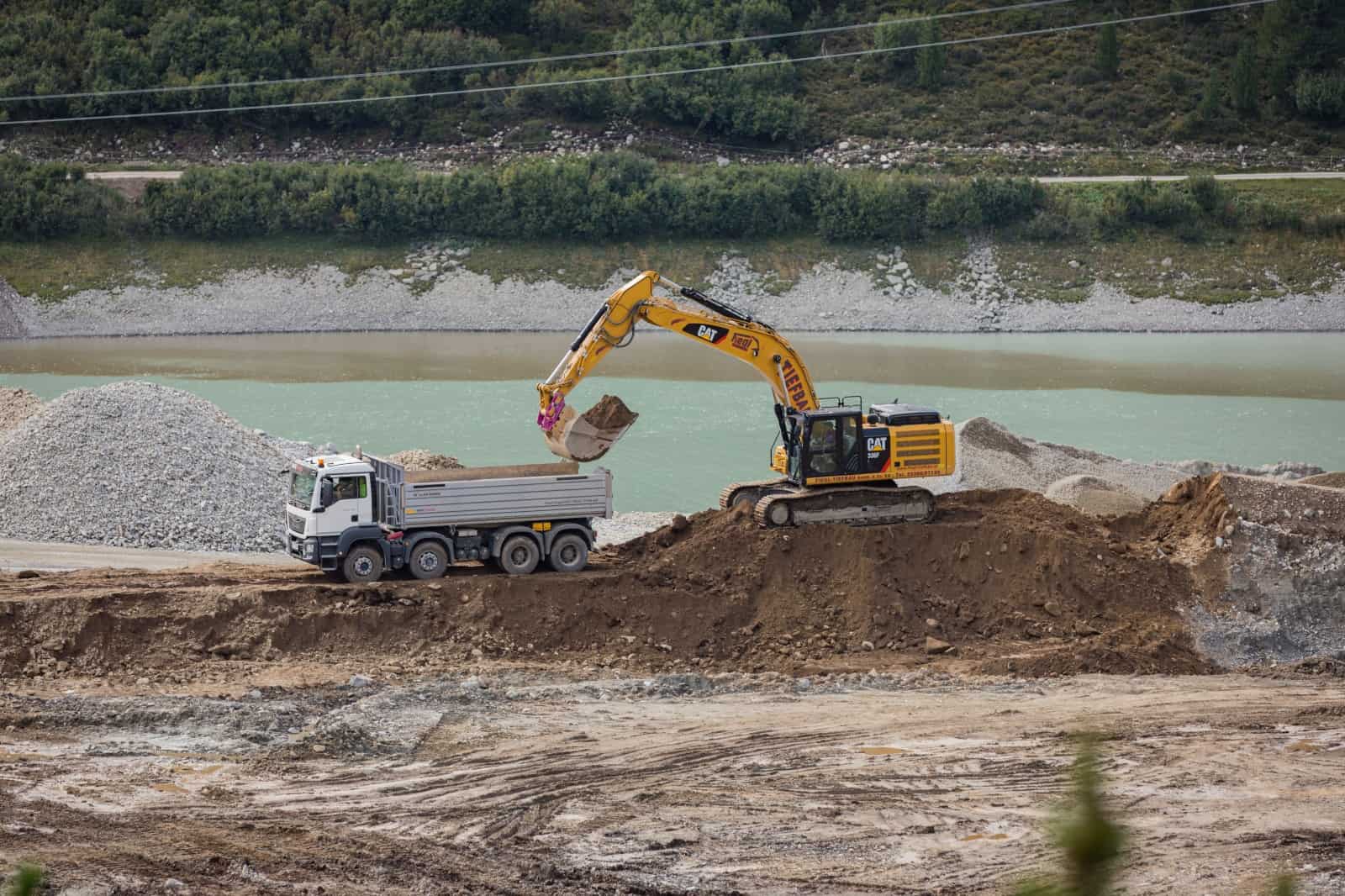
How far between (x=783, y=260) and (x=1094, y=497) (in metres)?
40.0

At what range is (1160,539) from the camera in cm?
2406

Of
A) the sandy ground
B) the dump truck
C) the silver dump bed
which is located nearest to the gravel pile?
the silver dump bed

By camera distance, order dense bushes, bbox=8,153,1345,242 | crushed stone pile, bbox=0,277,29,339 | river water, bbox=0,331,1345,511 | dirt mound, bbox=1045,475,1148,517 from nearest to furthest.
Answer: dirt mound, bbox=1045,475,1148,517 → river water, bbox=0,331,1345,511 → crushed stone pile, bbox=0,277,29,339 → dense bushes, bbox=8,153,1345,242

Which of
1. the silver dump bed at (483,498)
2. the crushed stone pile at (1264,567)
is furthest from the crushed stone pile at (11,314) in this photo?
the crushed stone pile at (1264,567)

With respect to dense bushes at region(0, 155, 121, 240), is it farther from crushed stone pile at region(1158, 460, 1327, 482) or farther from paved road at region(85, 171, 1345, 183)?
crushed stone pile at region(1158, 460, 1327, 482)

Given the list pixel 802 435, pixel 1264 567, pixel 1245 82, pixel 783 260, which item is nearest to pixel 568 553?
pixel 802 435

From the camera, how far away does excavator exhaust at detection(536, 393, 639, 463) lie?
73.0 ft

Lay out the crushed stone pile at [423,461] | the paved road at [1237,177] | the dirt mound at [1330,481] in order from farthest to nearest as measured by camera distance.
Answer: the paved road at [1237,177]
the crushed stone pile at [423,461]
the dirt mound at [1330,481]

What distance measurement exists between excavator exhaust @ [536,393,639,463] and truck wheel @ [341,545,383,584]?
10.1 ft

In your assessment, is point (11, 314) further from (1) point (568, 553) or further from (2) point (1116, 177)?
(2) point (1116, 177)

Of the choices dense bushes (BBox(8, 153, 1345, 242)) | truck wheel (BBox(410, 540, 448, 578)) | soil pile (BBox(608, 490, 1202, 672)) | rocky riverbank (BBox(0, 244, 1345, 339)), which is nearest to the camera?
soil pile (BBox(608, 490, 1202, 672))

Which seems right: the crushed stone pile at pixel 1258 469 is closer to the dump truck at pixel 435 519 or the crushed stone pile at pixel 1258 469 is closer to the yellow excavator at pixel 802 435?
the yellow excavator at pixel 802 435

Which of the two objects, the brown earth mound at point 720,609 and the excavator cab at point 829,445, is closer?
the brown earth mound at point 720,609

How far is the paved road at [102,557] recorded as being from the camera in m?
24.7
